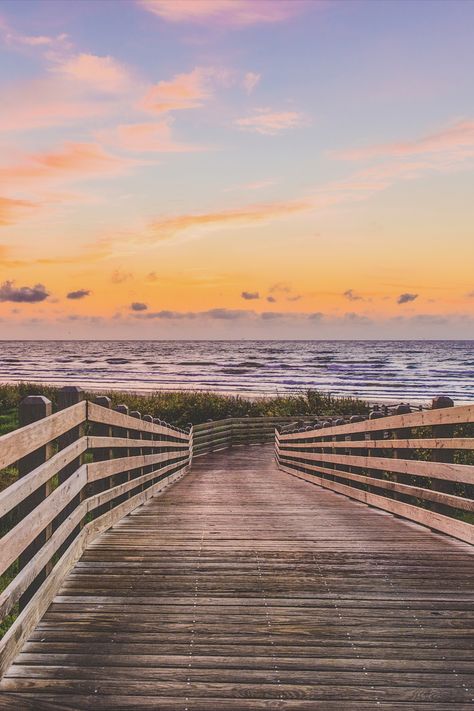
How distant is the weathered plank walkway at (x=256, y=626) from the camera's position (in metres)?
3.52

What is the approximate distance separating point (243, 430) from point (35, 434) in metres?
29.0

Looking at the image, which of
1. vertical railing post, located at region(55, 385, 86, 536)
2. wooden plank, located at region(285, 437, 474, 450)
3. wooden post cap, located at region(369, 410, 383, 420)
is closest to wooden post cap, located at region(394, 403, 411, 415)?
wooden plank, located at region(285, 437, 474, 450)

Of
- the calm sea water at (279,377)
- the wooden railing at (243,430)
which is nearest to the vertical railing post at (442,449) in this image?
the wooden railing at (243,430)

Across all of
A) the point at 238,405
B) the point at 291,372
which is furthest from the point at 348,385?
the point at 238,405

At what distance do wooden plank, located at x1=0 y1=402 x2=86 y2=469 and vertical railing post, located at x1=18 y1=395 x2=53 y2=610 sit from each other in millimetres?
89

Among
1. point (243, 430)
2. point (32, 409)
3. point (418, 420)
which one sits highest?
point (32, 409)

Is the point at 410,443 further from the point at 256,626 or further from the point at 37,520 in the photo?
the point at 37,520

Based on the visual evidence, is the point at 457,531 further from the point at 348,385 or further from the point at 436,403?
the point at 348,385

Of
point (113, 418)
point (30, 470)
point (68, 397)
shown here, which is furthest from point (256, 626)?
point (113, 418)

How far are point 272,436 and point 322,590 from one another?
29.5m

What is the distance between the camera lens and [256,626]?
4309 millimetres

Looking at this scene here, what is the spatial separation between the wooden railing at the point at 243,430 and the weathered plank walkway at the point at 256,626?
23726mm

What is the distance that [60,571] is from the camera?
492 centimetres

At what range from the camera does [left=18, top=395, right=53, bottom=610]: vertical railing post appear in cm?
448
